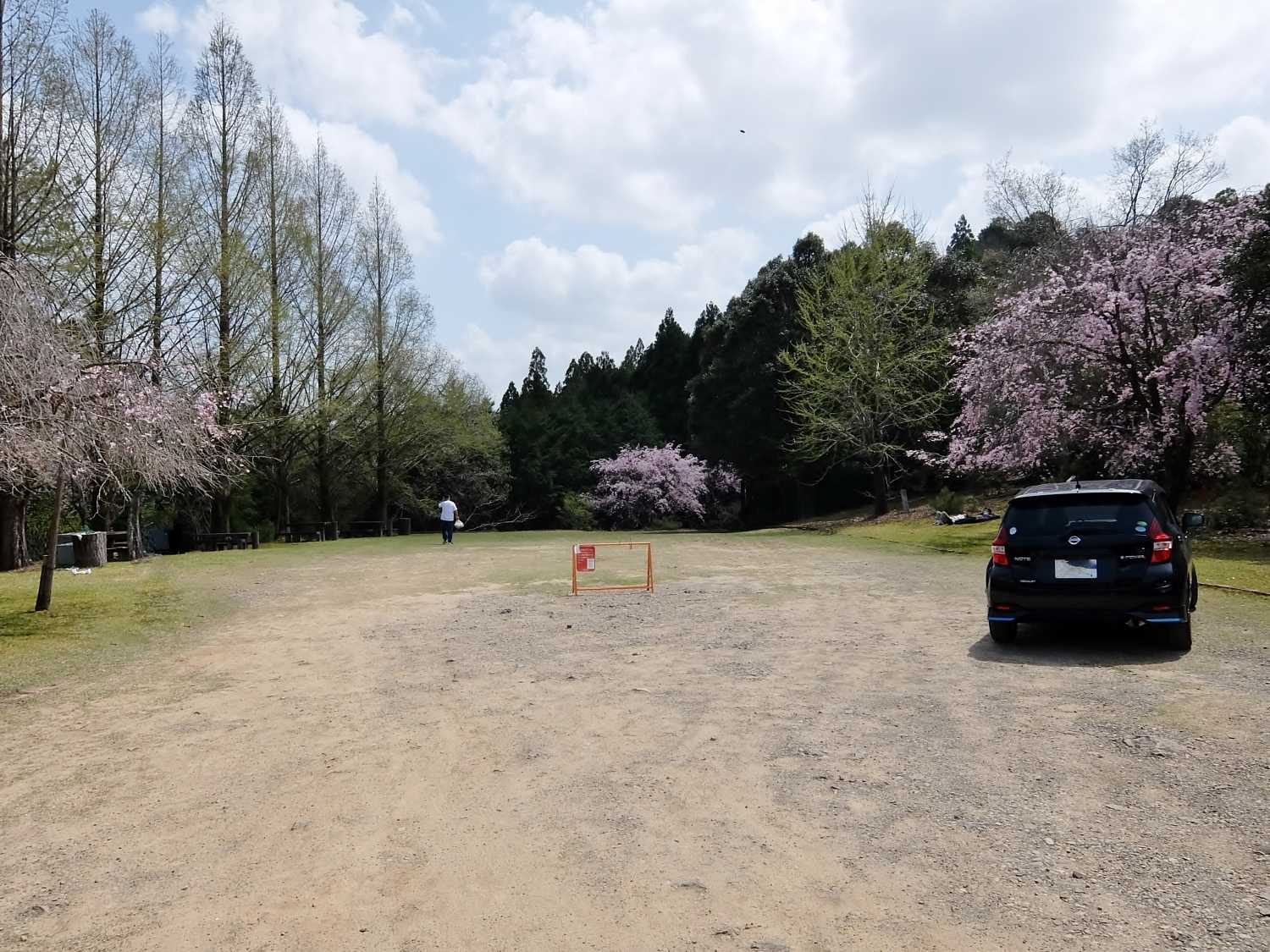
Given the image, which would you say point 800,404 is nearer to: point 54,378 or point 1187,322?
point 1187,322

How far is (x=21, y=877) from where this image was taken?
12.4 ft

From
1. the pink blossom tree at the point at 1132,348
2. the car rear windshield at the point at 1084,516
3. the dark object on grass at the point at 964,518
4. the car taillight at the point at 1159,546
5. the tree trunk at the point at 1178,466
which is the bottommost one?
the dark object on grass at the point at 964,518

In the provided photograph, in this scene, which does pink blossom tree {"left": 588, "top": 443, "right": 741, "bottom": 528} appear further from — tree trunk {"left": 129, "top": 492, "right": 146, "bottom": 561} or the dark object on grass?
tree trunk {"left": 129, "top": 492, "right": 146, "bottom": 561}

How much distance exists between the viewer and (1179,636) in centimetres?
775

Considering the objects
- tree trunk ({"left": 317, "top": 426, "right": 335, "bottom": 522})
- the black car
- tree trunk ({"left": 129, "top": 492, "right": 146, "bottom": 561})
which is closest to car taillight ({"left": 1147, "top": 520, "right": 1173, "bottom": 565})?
the black car

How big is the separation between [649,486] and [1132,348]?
2873 cm

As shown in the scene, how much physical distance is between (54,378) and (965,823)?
884 cm

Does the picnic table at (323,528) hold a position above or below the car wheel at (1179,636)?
above

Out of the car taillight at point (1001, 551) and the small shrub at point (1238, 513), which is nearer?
the car taillight at point (1001, 551)

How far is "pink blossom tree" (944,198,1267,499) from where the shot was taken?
18.3 meters

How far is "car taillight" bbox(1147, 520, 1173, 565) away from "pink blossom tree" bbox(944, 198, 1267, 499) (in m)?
12.8

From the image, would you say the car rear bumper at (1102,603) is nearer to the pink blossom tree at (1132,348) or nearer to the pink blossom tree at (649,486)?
the pink blossom tree at (1132,348)

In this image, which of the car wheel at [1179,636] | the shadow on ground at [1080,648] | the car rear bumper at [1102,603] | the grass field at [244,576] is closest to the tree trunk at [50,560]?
the grass field at [244,576]

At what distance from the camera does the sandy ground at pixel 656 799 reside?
325 centimetres
